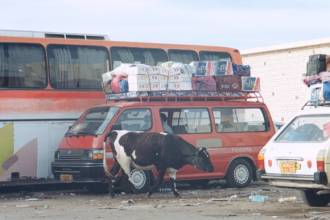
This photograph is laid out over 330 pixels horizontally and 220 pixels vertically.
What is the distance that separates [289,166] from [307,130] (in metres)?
0.87

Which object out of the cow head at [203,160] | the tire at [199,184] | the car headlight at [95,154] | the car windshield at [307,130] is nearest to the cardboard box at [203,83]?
the cow head at [203,160]

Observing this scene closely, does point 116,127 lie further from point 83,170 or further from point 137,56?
point 137,56

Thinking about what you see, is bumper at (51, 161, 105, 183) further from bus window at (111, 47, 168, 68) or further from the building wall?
the building wall

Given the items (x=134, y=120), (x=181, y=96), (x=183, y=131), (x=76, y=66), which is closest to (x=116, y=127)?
(x=134, y=120)

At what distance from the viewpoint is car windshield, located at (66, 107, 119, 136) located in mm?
17775

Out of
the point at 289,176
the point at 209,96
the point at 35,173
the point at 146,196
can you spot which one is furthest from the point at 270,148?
the point at 35,173

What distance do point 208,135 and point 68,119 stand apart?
3.30 m

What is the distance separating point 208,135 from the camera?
752 inches

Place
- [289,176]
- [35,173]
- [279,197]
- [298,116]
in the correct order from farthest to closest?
[35,173]
[279,197]
[298,116]
[289,176]

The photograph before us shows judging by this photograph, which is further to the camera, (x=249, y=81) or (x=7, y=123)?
(x=249, y=81)

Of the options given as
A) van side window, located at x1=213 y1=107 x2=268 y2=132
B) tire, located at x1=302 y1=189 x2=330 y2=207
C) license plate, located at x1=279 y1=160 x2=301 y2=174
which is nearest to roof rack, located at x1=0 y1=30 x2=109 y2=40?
van side window, located at x1=213 y1=107 x2=268 y2=132

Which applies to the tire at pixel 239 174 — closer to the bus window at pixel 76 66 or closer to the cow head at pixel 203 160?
the cow head at pixel 203 160

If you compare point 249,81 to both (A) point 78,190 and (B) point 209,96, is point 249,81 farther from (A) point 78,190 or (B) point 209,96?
(A) point 78,190

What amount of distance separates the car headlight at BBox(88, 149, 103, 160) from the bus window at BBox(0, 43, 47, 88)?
2.32m
